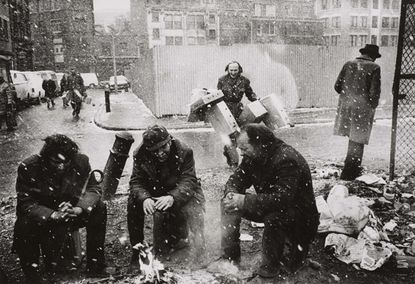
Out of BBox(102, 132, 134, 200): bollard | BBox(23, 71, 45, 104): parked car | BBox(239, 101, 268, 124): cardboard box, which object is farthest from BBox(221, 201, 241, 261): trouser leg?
BBox(23, 71, 45, 104): parked car

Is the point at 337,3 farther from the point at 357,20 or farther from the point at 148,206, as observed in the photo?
the point at 148,206

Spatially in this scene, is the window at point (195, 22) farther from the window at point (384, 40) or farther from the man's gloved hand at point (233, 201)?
the man's gloved hand at point (233, 201)

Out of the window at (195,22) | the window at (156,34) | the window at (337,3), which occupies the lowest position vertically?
the window at (156,34)

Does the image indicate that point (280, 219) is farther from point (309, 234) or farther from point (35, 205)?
point (35, 205)

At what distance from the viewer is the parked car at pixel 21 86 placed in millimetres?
20406

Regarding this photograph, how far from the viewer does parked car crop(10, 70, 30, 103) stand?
803 inches

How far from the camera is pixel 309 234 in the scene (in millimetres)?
3572

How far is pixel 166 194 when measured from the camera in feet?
13.1

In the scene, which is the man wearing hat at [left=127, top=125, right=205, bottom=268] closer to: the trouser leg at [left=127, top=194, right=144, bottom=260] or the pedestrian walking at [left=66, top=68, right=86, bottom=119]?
the trouser leg at [left=127, top=194, right=144, bottom=260]

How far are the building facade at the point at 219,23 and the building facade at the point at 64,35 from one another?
8.82 metres

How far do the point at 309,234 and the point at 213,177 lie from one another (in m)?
3.42

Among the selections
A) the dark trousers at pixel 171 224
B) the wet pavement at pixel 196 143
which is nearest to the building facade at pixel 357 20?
the wet pavement at pixel 196 143

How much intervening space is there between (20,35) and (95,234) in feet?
138

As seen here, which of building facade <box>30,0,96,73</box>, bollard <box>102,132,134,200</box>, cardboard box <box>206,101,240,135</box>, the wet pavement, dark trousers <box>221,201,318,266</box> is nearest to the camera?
dark trousers <box>221,201,318,266</box>
